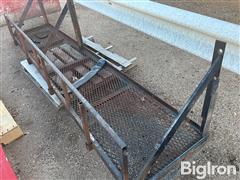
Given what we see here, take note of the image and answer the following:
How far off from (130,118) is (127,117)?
3 centimetres

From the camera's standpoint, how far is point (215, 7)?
5047mm

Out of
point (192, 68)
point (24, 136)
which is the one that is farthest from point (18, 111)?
point (192, 68)

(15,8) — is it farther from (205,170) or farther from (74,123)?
(205,170)

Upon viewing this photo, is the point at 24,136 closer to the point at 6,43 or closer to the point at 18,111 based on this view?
the point at 18,111

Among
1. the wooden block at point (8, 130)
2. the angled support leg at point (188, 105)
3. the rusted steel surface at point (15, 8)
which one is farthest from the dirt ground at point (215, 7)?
the wooden block at point (8, 130)

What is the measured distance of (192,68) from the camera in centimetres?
375

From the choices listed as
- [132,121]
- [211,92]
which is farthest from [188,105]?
[132,121]

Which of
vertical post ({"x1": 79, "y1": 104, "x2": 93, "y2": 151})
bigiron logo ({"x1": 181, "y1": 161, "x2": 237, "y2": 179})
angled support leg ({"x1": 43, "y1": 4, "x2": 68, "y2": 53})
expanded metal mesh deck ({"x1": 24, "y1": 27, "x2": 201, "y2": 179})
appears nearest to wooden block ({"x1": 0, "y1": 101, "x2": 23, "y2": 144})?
expanded metal mesh deck ({"x1": 24, "y1": 27, "x2": 201, "y2": 179})

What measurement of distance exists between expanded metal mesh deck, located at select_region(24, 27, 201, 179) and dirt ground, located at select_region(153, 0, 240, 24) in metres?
2.65

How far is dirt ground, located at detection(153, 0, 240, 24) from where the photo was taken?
467 cm

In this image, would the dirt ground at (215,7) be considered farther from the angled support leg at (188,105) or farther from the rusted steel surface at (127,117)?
the angled support leg at (188,105)

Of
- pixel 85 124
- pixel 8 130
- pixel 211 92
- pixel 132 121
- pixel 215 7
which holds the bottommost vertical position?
pixel 8 130

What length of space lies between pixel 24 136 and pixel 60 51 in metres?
1.61

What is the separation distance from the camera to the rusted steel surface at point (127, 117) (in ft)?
6.42
